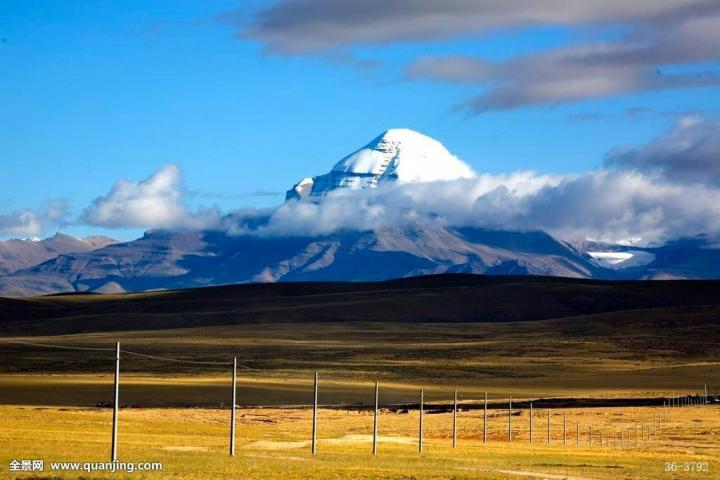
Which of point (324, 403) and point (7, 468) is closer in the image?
point (7, 468)

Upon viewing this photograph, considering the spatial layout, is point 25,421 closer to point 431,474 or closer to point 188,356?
point 431,474

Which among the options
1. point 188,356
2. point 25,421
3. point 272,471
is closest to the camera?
point 272,471

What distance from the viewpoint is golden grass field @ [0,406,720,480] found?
50.6 m

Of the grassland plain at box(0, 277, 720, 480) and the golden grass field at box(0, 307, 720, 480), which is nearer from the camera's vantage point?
the golden grass field at box(0, 307, 720, 480)

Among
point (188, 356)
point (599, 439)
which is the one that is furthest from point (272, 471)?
point (188, 356)

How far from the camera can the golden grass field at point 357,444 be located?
166 ft

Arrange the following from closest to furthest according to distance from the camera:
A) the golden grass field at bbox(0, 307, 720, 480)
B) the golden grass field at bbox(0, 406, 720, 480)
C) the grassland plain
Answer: the golden grass field at bbox(0, 406, 720, 480), the golden grass field at bbox(0, 307, 720, 480), the grassland plain

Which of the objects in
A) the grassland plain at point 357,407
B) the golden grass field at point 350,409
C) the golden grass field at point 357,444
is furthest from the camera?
the grassland plain at point 357,407

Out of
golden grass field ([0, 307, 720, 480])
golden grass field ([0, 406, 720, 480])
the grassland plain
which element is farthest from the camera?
the grassland plain

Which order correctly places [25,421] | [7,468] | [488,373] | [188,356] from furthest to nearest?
1. [188,356]
2. [488,373]
3. [25,421]
4. [7,468]

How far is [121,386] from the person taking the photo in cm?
12656

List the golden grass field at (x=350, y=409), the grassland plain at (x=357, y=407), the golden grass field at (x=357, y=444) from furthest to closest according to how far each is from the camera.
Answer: the grassland plain at (x=357, y=407)
the golden grass field at (x=350, y=409)
the golden grass field at (x=357, y=444)

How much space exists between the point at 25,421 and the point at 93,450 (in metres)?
21.7

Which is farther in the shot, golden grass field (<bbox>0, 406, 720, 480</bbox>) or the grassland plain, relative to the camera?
the grassland plain
